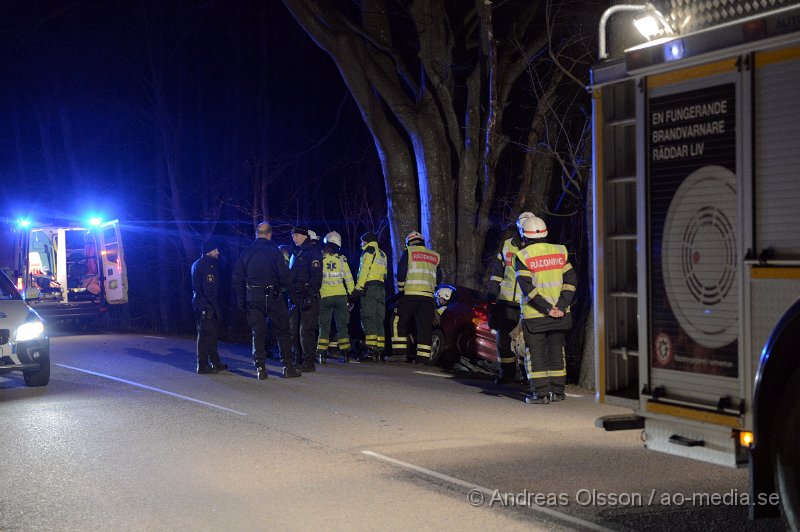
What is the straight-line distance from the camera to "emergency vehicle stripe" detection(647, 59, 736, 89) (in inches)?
206

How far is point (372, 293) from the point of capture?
52.5 feet

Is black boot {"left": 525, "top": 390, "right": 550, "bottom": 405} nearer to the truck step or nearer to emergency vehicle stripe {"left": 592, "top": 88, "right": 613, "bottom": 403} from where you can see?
emergency vehicle stripe {"left": 592, "top": 88, "right": 613, "bottom": 403}

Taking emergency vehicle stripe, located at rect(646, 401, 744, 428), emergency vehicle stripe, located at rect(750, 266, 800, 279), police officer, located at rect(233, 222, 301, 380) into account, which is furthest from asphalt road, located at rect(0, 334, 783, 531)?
emergency vehicle stripe, located at rect(750, 266, 800, 279)

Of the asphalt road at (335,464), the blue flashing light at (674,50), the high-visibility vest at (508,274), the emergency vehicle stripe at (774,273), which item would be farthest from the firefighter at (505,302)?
the emergency vehicle stripe at (774,273)

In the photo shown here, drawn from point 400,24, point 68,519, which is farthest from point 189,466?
point 400,24

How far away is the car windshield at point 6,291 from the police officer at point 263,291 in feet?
9.56

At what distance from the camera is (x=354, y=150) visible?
1383 inches

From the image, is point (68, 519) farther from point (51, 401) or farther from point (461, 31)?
point (461, 31)

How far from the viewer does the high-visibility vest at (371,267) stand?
15859 mm

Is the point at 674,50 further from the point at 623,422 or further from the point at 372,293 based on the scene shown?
the point at 372,293

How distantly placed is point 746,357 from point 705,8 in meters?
2.04

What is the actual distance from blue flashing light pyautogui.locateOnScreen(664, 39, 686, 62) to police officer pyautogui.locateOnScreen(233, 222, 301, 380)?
8580mm

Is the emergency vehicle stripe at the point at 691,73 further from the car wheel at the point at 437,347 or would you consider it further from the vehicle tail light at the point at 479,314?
the car wheel at the point at 437,347

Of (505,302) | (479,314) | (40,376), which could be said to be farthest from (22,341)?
(479,314)
